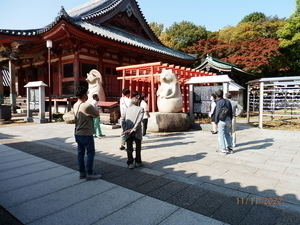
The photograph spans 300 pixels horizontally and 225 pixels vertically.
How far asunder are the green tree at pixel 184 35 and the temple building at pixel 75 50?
52.8ft

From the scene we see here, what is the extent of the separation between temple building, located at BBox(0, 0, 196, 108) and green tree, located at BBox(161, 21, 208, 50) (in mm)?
16085

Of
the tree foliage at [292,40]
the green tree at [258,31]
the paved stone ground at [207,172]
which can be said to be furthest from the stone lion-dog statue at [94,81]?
the tree foliage at [292,40]

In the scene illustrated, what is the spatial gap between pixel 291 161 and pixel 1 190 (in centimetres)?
574

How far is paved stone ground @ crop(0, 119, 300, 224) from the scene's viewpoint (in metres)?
2.71

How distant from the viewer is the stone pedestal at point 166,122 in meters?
8.16

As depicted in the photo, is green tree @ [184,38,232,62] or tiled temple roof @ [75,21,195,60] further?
green tree @ [184,38,232,62]

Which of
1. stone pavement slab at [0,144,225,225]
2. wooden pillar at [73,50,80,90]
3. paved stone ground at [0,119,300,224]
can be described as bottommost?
stone pavement slab at [0,144,225,225]

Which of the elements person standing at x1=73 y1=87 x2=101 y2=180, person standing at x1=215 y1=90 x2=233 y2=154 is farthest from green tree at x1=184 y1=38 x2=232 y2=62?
person standing at x1=73 y1=87 x2=101 y2=180

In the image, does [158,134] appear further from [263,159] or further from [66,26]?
[66,26]

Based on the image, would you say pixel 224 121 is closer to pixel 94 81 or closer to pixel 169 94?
pixel 169 94

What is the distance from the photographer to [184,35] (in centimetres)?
3325

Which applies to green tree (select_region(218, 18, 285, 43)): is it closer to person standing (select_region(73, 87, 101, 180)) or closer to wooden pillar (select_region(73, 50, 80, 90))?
wooden pillar (select_region(73, 50, 80, 90))

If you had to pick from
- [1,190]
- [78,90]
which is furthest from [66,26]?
[1,190]

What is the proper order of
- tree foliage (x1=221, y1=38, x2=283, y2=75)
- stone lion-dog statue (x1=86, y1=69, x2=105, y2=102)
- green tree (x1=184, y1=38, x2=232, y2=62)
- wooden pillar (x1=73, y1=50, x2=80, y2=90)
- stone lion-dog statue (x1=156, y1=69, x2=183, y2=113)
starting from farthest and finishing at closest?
1. green tree (x1=184, y1=38, x2=232, y2=62)
2. tree foliage (x1=221, y1=38, x2=283, y2=75)
3. wooden pillar (x1=73, y1=50, x2=80, y2=90)
4. stone lion-dog statue (x1=86, y1=69, x2=105, y2=102)
5. stone lion-dog statue (x1=156, y1=69, x2=183, y2=113)
